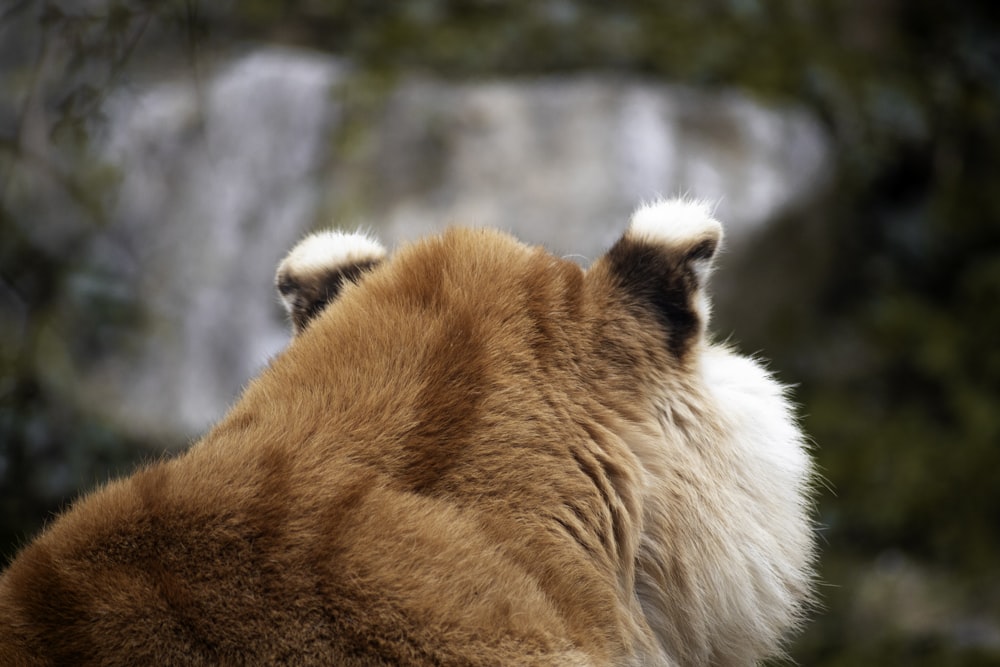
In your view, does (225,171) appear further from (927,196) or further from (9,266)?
(927,196)

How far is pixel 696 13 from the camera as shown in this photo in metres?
6.78

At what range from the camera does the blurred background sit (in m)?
5.84

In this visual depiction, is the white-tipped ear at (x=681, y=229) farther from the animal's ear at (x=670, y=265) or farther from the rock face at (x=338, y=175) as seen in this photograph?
the rock face at (x=338, y=175)

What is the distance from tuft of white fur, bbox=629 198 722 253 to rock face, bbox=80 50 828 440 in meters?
3.62

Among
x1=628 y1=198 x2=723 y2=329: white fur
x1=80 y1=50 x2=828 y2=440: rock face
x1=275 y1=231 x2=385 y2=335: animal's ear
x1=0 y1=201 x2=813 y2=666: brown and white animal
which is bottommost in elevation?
x1=0 y1=201 x2=813 y2=666: brown and white animal

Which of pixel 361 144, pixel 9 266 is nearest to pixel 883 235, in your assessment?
pixel 361 144

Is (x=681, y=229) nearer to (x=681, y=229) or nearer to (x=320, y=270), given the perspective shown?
(x=681, y=229)

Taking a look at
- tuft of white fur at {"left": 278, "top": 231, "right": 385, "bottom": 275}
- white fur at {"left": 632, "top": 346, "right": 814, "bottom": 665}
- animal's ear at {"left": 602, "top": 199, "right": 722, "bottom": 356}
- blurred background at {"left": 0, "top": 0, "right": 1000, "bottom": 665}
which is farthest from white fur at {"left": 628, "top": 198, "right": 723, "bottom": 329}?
blurred background at {"left": 0, "top": 0, "right": 1000, "bottom": 665}

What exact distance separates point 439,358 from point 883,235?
18.2ft

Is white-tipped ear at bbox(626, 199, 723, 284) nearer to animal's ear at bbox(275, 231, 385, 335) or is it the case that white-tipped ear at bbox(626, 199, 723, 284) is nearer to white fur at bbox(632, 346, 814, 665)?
white fur at bbox(632, 346, 814, 665)

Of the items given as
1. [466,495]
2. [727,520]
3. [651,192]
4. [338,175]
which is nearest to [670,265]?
[727,520]

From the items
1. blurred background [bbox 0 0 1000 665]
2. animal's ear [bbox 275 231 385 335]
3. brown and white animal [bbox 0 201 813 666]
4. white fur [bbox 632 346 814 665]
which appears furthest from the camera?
blurred background [bbox 0 0 1000 665]

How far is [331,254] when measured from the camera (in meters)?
2.31

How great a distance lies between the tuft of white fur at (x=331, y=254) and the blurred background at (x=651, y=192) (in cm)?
313
